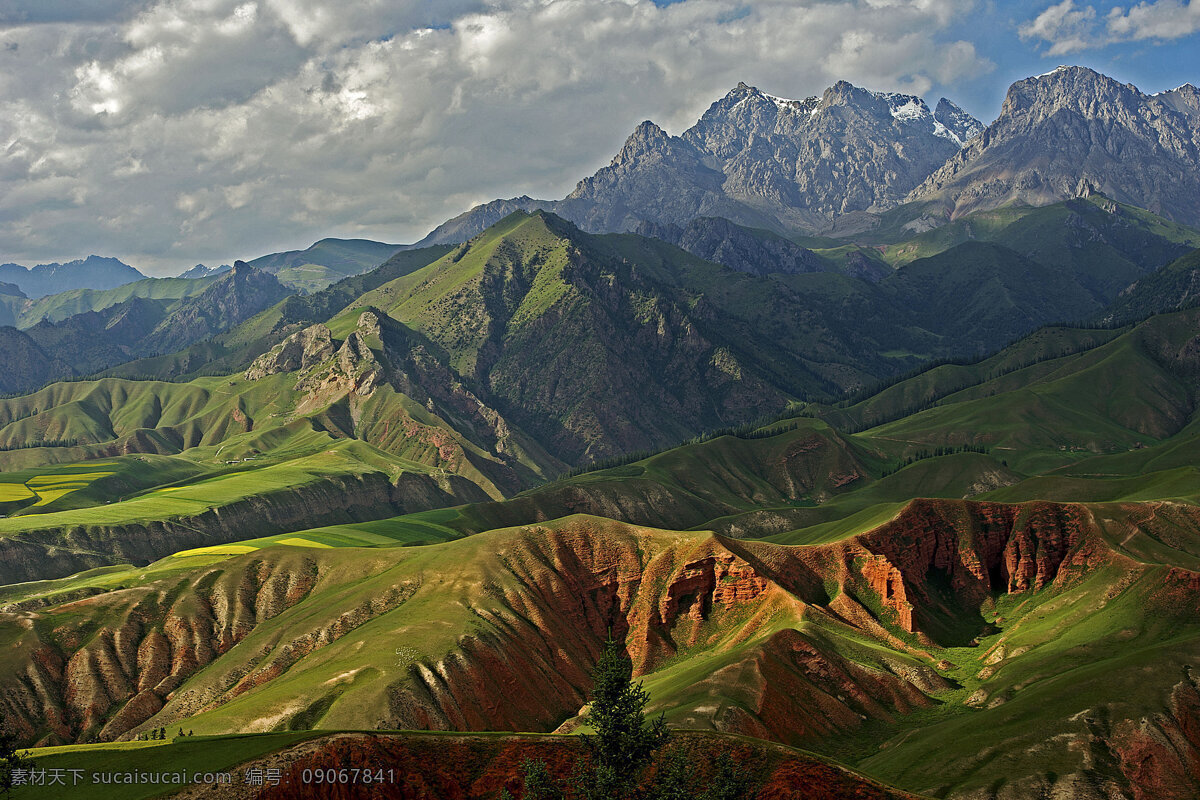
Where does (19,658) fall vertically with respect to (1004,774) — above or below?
above

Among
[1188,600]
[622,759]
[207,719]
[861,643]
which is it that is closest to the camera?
[622,759]

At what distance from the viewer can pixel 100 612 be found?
7840 inches

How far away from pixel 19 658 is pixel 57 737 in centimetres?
1723

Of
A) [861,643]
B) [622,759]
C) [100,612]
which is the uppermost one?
[100,612]

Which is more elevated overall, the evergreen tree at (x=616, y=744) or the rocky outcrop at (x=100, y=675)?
the rocky outcrop at (x=100, y=675)

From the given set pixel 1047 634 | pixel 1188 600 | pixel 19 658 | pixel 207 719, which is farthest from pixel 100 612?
pixel 1188 600

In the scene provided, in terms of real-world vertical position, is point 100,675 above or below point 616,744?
above

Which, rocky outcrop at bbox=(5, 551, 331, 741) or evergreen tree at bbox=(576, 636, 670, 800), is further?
rocky outcrop at bbox=(5, 551, 331, 741)

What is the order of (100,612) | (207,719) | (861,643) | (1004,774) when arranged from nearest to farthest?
1. (1004,774)
2. (207,719)
3. (861,643)
4. (100,612)

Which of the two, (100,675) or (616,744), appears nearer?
(616,744)

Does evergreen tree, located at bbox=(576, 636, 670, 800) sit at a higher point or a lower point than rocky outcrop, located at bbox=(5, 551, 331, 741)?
lower

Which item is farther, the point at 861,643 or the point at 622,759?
the point at 861,643

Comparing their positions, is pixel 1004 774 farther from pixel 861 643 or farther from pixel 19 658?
pixel 19 658

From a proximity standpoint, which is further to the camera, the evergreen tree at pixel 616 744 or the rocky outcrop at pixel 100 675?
the rocky outcrop at pixel 100 675
